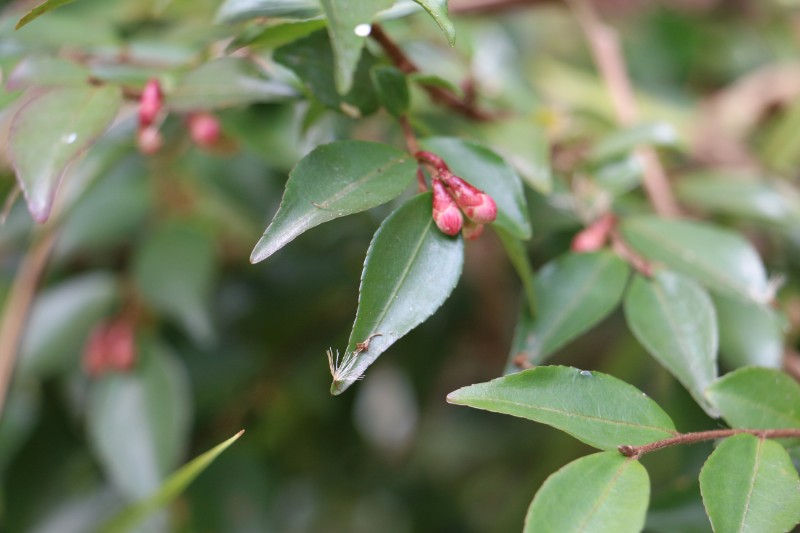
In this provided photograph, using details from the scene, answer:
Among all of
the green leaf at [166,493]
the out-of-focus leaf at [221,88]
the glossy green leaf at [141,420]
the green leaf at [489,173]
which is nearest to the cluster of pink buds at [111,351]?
the glossy green leaf at [141,420]

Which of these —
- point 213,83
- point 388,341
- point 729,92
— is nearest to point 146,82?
point 213,83

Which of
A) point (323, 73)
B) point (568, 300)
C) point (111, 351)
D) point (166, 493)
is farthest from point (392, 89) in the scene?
point (111, 351)

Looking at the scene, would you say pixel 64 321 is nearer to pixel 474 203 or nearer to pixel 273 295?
pixel 273 295

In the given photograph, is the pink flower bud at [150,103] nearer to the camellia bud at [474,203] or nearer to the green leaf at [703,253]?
the camellia bud at [474,203]

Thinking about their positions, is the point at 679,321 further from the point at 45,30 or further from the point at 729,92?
the point at 729,92

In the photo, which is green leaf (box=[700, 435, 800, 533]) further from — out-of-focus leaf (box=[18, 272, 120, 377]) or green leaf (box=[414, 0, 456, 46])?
out-of-focus leaf (box=[18, 272, 120, 377])

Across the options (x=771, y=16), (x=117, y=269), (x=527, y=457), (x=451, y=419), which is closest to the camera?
(x=117, y=269)
